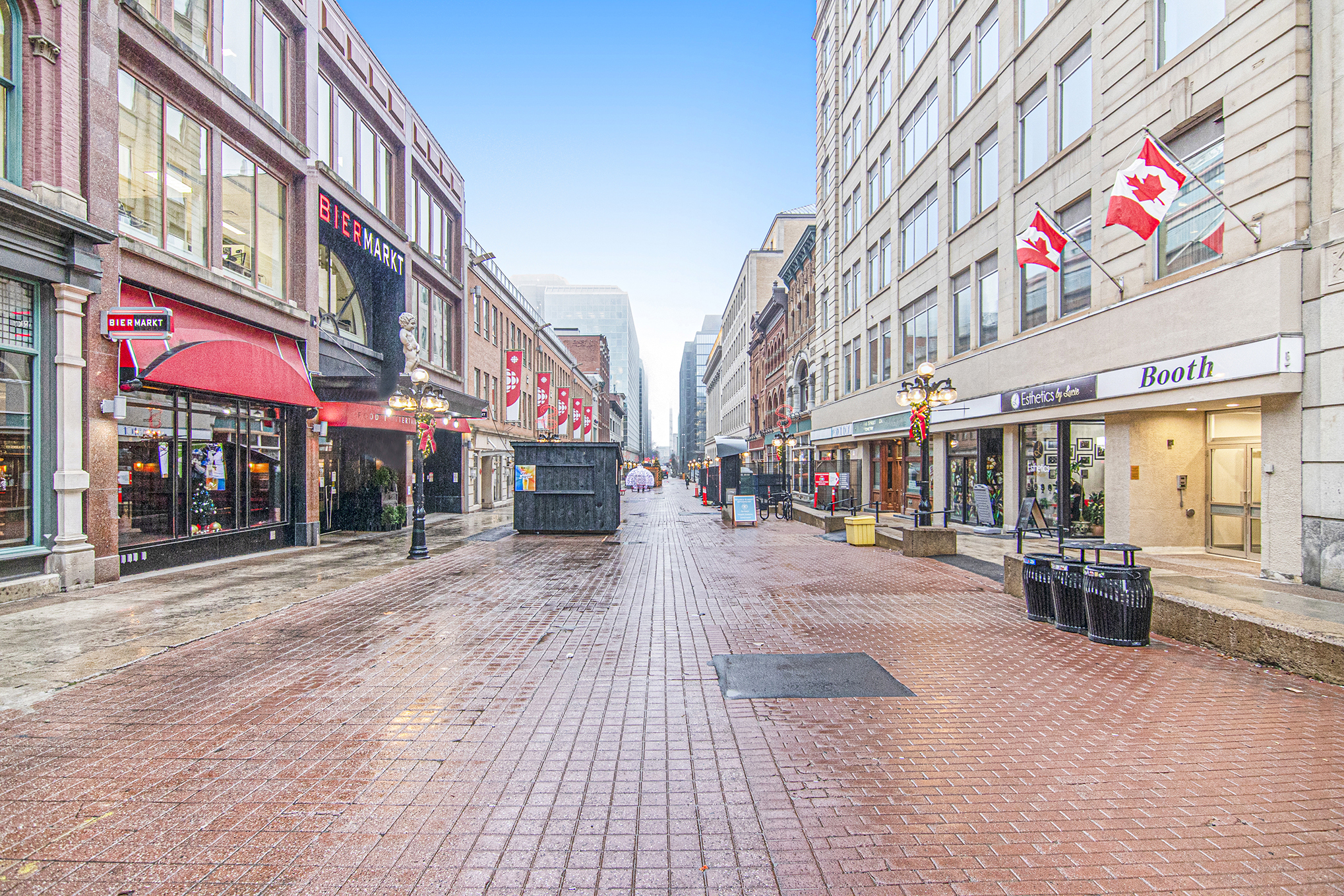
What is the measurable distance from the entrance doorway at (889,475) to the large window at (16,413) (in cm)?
2534

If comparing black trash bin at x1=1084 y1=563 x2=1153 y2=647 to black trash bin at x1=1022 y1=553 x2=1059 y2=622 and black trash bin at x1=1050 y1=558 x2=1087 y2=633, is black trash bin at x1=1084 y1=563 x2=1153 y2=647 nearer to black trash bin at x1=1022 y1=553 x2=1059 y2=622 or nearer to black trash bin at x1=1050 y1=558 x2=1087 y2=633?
black trash bin at x1=1050 y1=558 x2=1087 y2=633

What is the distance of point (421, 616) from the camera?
29.2 ft

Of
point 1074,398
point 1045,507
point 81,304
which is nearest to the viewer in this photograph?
point 81,304

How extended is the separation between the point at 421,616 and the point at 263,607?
99.6 inches

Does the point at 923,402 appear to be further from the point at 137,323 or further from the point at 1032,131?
the point at 137,323

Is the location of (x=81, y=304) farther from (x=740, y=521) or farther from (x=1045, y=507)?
(x=1045, y=507)

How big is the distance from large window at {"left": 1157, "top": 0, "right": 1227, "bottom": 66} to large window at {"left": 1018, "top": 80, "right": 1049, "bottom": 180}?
14.0ft

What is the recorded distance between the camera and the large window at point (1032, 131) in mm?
17641

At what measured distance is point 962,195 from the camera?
73.9 feet

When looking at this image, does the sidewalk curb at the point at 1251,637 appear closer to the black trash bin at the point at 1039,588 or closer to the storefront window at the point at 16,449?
the black trash bin at the point at 1039,588

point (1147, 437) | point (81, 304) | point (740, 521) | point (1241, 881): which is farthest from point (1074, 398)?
point (81, 304)

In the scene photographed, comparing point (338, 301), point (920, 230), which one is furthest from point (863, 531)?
point (338, 301)

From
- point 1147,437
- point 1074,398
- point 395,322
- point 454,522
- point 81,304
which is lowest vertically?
point 454,522

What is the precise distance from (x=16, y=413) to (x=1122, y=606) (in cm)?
1569
